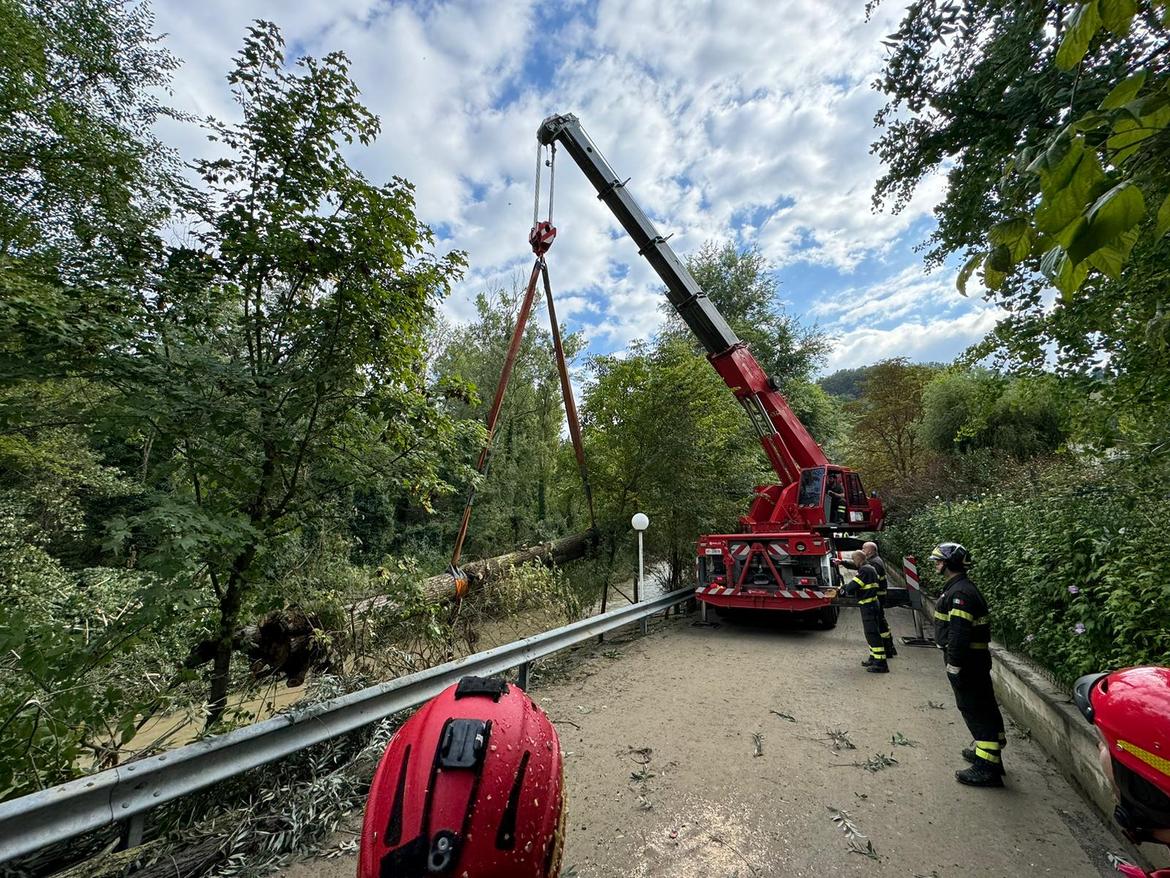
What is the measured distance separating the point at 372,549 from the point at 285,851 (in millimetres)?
14941

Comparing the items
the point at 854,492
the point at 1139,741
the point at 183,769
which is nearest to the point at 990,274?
the point at 1139,741

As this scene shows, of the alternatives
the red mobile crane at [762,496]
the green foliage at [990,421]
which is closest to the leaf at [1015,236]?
the red mobile crane at [762,496]

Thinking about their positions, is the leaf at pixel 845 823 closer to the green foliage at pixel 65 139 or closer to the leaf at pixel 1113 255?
the leaf at pixel 1113 255

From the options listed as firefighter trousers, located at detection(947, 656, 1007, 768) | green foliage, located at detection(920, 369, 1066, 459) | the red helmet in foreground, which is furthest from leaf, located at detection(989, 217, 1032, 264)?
green foliage, located at detection(920, 369, 1066, 459)

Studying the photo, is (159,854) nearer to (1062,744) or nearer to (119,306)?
(119,306)

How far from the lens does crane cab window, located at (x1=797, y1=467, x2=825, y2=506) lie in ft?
29.3

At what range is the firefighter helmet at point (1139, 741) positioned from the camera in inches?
59.0

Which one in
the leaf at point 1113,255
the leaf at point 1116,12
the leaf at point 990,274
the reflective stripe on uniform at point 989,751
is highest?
the leaf at point 1116,12

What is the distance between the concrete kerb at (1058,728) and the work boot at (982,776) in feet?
1.39

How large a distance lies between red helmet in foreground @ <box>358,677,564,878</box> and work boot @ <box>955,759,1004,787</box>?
3.15 meters

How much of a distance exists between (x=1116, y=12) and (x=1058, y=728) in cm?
453

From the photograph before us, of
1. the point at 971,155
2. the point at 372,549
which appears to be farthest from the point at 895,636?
the point at 372,549

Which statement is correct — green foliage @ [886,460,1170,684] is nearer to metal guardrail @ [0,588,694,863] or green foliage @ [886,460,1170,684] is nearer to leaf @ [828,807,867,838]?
leaf @ [828,807,867,838]

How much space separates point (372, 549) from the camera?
16.7 meters
